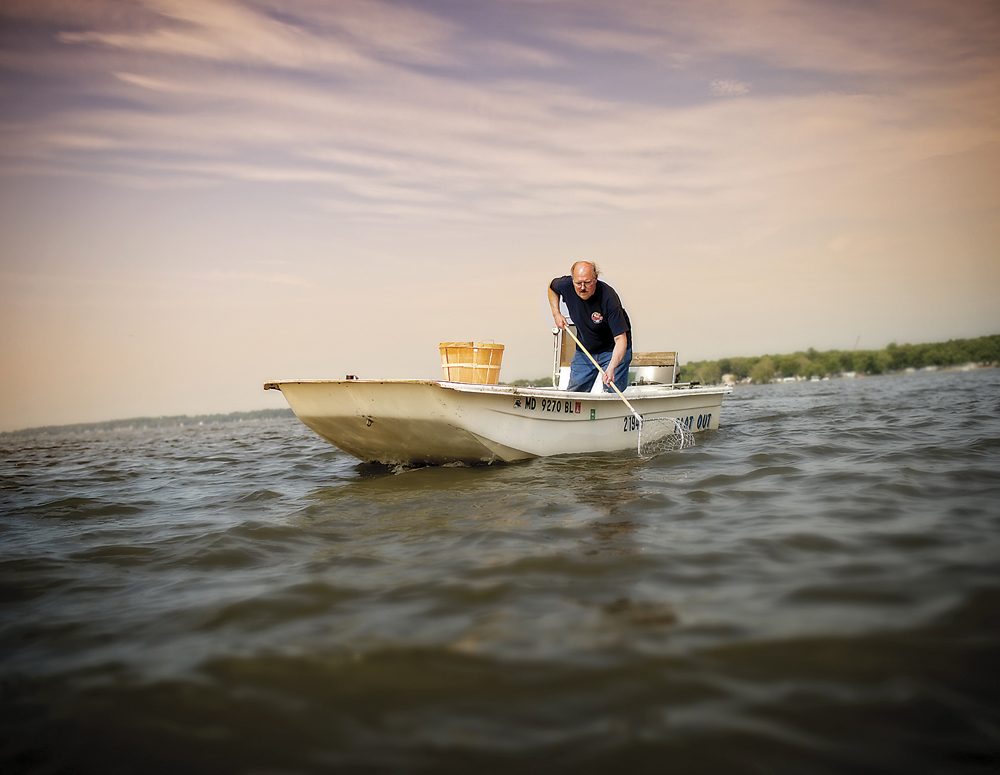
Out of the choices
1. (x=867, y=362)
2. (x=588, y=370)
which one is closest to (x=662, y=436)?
(x=588, y=370)

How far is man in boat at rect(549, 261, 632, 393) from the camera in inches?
275

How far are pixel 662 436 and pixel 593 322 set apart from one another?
2.36 meters

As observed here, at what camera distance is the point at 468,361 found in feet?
21.0

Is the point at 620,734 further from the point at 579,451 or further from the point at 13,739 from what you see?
the point at 579,451

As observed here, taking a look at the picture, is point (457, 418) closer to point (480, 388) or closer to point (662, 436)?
point (480, 388)

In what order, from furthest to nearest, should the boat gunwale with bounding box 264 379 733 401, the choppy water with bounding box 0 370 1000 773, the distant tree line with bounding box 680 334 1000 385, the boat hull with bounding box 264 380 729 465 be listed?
the distant tree line with bounding box 680 334 1000 385, the boat hull with bounding box 264 380 729 465, the boat gunwale with bounding box 264 379 733 401, the choppy water with bounding box 0 370 1000 773

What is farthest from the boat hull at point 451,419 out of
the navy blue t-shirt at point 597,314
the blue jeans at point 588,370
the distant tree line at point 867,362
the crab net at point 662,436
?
the distant tree line at point 867,362

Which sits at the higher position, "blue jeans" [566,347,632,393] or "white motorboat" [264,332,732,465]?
"blue jeans" [566,347,632,393]

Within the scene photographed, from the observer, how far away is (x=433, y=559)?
316 centimetres

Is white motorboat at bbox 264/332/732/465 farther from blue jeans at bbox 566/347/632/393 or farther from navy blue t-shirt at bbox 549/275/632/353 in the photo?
navy blue t-shirt at bbox 549/275/632/353

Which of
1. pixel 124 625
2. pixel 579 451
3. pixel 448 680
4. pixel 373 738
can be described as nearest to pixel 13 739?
pixel 124 625

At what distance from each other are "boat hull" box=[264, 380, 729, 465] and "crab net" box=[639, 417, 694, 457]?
568 millimetres

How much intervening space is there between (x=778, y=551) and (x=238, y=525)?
3.83m

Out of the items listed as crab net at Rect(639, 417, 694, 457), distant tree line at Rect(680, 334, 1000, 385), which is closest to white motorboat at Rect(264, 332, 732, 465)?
crab net at Rect(639, 417, 694, 457)
